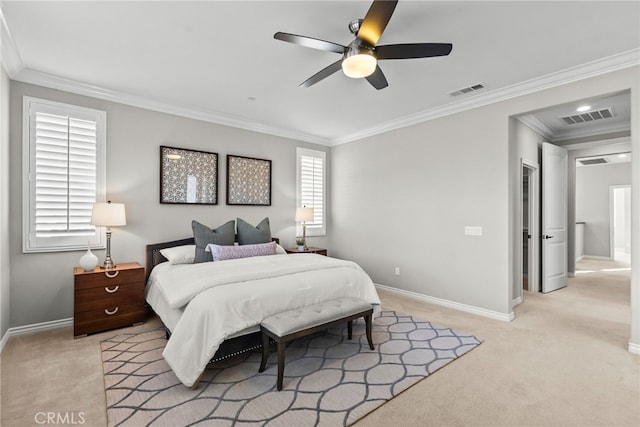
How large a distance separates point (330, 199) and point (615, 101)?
4369 millimetres

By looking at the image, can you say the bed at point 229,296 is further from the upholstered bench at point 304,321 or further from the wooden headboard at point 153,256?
the wooden headboard at point 153,256

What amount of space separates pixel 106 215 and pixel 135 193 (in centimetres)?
64

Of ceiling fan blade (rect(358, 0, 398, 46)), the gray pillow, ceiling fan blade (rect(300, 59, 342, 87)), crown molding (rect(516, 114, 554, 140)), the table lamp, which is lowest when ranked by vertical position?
the gray pillow

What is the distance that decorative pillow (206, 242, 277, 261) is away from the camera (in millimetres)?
3746

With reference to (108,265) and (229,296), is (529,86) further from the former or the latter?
(108,265)

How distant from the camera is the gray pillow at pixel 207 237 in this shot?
3832 mm

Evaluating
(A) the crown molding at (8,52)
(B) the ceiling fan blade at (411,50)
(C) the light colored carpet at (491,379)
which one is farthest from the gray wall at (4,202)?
(B) the ceiling fan blade at (411,50)

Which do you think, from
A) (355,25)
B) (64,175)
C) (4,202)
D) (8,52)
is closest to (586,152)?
(355,25)

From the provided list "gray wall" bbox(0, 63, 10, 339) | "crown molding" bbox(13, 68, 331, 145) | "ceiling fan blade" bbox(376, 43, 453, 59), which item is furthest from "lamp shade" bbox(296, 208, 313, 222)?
"gray wall" bbox(0, 63, 10, 339)

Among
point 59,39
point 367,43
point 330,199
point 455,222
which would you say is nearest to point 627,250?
point 455,222

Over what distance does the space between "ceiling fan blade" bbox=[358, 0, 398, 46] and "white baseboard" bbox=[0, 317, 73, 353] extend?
4.23 m

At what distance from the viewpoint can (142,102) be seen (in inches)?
157

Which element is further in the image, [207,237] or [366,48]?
[207,237]

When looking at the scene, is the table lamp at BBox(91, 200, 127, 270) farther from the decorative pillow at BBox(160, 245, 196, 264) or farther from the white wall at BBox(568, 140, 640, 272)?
the white wall at BBox(568, 140, 640, 272)
